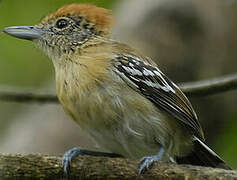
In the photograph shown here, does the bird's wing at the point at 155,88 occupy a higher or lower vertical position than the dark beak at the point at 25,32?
lower

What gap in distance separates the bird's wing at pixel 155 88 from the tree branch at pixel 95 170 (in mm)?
926

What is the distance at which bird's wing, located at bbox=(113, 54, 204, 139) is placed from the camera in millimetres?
5578

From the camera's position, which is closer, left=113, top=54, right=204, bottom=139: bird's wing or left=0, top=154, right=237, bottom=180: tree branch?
left=0, top=154, right=237, bottom=180: tree branch

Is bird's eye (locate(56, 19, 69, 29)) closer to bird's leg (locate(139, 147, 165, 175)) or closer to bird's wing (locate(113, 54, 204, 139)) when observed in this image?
bird's wing (locate(113, 54, 204, 139))

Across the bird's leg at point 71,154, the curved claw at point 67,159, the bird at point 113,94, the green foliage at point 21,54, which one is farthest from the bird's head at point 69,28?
the curved claw at point 67,159

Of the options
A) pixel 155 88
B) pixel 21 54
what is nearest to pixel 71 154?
pixel 155 88

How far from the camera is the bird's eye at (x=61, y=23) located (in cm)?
617

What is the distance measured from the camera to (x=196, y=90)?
5.99m

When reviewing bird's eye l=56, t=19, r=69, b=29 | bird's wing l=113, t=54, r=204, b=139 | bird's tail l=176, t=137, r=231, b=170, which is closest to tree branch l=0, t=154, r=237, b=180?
bird's wing l=113, t=54, r=204, b=139

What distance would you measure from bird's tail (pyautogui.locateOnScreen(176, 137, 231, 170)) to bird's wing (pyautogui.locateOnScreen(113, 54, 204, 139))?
21 centimetres

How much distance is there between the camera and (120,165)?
4625mm

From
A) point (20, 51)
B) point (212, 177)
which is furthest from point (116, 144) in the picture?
point (20, 51)

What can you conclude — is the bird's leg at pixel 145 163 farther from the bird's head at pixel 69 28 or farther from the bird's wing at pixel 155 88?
the bird's head at pixel 69 28

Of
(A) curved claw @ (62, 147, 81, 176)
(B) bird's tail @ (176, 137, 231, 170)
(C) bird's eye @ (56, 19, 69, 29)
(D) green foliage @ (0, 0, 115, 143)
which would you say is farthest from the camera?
(D) green foliage @ (0, 0, 115, 143)
